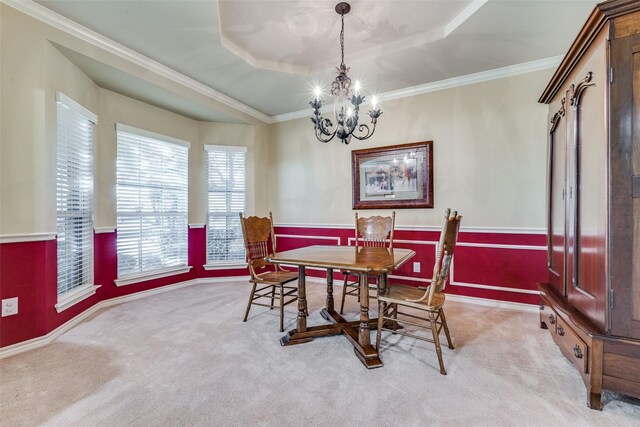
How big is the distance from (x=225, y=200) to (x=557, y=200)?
4.15 meters

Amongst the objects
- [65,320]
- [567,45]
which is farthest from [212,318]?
[567,45]

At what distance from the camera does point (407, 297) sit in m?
2.07

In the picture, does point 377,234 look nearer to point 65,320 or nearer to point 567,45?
point 567,45

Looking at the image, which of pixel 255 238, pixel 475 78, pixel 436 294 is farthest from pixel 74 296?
pixel 475 78

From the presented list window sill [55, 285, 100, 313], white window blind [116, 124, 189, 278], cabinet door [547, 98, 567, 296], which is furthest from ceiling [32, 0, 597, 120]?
window sill [55, 285, 100, 313]

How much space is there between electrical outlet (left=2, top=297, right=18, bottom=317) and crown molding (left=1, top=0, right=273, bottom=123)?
2.23 m

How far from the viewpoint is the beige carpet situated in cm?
148

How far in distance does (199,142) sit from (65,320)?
2.81 metres

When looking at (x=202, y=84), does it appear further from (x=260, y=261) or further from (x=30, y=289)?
(x=30, y=289)

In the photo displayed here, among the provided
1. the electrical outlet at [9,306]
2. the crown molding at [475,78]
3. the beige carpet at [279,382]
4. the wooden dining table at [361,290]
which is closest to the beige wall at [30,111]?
the electrical outlet at [9,306]

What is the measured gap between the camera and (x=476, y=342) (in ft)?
7.55

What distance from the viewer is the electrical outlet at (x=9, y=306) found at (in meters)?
2.10

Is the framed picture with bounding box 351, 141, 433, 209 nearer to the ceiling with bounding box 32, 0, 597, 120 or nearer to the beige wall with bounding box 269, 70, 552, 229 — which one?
the beige wall with bounding box 269, 70, 552, 229

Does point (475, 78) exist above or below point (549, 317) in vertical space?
above
